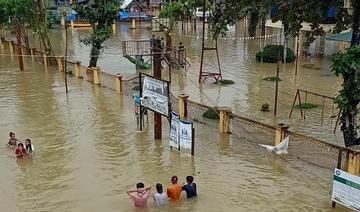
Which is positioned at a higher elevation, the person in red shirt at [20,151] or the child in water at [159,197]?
the person in red shirt at [20,151]

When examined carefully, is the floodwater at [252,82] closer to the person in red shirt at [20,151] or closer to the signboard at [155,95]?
the signboard at [155,95]

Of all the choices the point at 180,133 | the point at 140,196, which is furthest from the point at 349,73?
the point at 140,196

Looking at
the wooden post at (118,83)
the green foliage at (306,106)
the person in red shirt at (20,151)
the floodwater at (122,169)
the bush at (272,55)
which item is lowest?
the floodwater at (122,169)

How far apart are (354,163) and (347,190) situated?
1829 mm

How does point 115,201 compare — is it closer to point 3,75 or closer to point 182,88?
point 182,88

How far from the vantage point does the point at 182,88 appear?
92.0 feet

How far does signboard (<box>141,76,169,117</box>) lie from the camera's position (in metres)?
16.8

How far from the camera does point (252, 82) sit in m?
29.3

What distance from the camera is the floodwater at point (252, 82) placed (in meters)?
21.3

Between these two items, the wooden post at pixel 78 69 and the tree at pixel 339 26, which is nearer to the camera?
the tree at pixel 339 26

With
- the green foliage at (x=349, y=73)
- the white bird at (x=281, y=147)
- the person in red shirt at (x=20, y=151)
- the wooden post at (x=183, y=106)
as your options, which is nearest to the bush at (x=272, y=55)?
the wooden post at (x=183, y=106)

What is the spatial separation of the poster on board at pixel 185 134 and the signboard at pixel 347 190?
5.35 meters

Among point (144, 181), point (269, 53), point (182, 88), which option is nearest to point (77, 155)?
point (144, 181)

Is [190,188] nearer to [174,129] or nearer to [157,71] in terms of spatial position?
[174,129]
